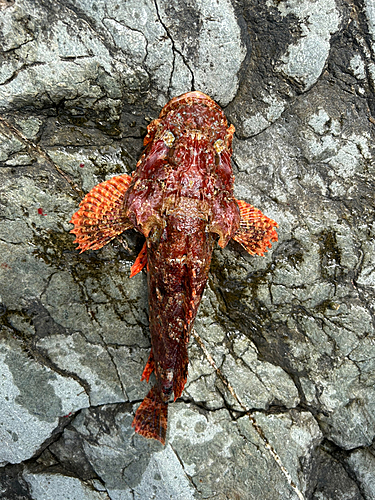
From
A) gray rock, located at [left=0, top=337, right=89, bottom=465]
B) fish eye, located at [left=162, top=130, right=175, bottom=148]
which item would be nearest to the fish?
fish eye, located at [left=162, top=130, right=175, bottom=148]

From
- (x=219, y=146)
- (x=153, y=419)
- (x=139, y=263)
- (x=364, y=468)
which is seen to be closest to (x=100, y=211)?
(x=139, y=263)

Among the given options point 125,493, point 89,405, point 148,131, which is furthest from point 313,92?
point 125,493

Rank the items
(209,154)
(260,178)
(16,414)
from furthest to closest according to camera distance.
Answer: (260,178) < (16,414) < (209,154)

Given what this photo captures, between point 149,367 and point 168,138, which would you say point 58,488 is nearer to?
point 149,367

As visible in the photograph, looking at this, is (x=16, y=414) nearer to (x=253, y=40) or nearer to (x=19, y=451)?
(x=19, y=451)

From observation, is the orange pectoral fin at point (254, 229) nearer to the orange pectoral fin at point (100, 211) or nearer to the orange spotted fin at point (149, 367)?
the orange pectoral fin at point (100, 211)

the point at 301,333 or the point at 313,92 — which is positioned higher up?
the point at 313,92
